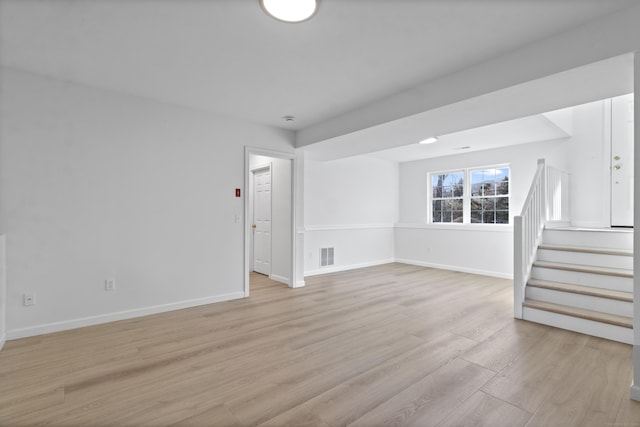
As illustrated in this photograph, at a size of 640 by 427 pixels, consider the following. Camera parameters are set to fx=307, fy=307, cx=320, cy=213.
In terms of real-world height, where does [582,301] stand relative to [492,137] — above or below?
below

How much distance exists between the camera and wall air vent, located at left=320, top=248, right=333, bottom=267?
6.05m

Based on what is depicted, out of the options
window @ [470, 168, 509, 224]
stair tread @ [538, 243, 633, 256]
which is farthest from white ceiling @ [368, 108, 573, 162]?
stair tread @ [538, 243, 633, 256]

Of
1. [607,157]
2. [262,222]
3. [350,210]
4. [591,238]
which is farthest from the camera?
[350,210]

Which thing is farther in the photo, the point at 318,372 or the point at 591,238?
the point at 591,238

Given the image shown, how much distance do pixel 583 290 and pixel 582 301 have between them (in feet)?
0.37

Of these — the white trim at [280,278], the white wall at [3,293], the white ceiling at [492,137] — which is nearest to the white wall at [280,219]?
the white trim at [280,278]

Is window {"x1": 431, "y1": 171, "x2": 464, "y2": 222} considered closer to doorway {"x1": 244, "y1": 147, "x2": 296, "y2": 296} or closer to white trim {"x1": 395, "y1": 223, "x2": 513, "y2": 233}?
white trim {"x1": 395, "y1": 223, "x2": 513, "y2": 233}

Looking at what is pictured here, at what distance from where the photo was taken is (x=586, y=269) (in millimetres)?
3396

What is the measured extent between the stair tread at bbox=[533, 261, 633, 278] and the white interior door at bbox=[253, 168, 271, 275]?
4145 mm

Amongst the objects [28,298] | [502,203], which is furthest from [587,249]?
[28,298]

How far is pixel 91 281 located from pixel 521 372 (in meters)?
3.98

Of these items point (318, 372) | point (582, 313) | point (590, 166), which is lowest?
point (318, 372)

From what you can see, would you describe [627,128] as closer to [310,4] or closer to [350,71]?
[350,71]

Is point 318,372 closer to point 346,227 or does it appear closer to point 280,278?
point 280,278
